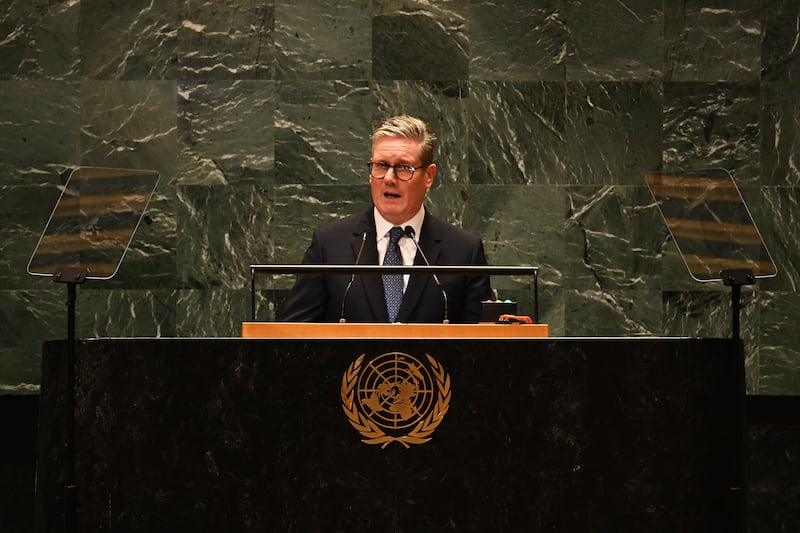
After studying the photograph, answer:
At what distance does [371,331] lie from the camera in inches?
100.0

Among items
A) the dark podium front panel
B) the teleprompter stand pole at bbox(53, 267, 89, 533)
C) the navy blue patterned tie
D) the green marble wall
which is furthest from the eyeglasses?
the teleprompter stand pole at bbox(53, 267, 89, 533)

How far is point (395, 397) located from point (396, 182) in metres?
1.49

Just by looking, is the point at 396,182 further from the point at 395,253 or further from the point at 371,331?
the point at 371,331

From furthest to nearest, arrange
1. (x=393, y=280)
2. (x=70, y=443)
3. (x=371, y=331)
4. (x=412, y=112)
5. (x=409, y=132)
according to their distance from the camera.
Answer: (x=412, y=112), (x=409, y=132), (x=393, y=280), (x=371, y=331), (x=70, y=443)

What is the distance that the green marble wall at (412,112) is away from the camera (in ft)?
16.2

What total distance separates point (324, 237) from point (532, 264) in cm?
148

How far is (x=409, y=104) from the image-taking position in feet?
16.4

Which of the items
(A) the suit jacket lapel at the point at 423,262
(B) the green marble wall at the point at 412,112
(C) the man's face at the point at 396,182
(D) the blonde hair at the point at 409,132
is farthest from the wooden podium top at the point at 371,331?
(B) the green marble wall at the point at 412,112

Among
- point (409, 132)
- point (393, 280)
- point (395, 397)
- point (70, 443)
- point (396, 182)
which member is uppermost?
point (409, 132)

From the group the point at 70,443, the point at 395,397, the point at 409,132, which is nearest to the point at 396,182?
the point at 409,132

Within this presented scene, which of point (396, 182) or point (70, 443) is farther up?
point (396, 182)

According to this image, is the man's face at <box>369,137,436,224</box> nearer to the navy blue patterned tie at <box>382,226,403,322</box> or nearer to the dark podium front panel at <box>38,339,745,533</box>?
the navy blue patterned tie at <box>382,226,403,322</box>

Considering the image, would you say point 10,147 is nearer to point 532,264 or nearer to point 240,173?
point 240,173

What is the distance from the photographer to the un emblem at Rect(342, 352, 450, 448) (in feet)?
7.84
